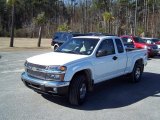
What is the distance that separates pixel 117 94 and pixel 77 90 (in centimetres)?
214

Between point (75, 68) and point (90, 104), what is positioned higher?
point (75, 68)

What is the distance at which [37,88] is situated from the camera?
25.1 feet

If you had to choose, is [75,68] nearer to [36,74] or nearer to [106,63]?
[36,74]

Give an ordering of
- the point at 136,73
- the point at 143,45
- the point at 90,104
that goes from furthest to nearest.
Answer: the point at 143,45
the point at 136,73
the point at 90,104

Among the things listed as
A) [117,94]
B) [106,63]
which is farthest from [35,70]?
[117,94]

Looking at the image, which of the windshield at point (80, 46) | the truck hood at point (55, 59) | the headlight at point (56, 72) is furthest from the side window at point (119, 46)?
the headlight at point (56, 72)

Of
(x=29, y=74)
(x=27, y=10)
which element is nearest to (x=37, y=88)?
(x=29, y=74)

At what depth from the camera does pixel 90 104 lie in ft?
26.3

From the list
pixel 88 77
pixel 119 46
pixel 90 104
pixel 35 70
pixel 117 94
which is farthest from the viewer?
pixel 119 46

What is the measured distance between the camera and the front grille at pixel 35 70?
7.58 m

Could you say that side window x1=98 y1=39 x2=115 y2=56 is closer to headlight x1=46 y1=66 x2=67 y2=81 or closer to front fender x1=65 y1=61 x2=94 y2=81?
front fender x1=65 y1=61 x2=94 y2=81

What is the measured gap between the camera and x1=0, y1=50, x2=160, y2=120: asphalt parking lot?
22.6 ft

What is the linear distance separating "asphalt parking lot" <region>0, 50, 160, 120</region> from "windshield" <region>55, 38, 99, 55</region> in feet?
4.65

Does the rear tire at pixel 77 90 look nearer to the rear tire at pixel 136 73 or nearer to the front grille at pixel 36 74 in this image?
the front grille at pixel 36 74
